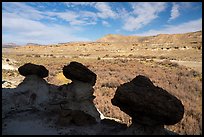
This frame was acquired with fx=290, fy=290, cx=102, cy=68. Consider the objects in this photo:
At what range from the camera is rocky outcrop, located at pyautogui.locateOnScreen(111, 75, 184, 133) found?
11273 mm

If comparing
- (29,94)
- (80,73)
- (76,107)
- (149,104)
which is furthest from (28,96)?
(149,104)

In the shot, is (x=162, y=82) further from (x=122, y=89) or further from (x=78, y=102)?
(x=122, y=89)

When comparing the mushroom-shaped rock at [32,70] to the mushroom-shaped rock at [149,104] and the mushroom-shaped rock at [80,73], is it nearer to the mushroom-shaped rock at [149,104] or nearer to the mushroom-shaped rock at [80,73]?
the mushroom-shaped rock at [80,73]

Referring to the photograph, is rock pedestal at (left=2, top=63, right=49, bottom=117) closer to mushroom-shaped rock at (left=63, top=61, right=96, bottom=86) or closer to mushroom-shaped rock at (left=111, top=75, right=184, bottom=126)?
mushroom-shaped rock at (left=63, top=61, right=96, bottom=86)

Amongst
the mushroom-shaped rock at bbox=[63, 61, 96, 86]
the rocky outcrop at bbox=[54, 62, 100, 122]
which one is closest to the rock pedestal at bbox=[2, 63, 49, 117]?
the rocky outcrop at bbox=[54, 62, 100, 122]

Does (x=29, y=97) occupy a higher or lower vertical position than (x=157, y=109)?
lower

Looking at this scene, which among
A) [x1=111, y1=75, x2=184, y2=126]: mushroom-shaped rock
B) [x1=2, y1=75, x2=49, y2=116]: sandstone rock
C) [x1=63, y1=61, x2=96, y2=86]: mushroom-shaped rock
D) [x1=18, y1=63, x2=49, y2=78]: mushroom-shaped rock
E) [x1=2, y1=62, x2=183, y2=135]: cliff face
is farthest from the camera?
[x1=18, y1=63, x2=49, y2=78]: mushroom-shaped rock

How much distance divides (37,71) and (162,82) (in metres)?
13.3

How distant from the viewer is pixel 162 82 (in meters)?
27.4

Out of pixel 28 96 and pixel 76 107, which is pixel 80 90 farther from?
pixel 28 96

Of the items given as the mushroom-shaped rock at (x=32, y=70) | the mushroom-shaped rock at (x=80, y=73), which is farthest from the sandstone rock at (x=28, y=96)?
the mushroom-shaped rock at (x=80, y=73)

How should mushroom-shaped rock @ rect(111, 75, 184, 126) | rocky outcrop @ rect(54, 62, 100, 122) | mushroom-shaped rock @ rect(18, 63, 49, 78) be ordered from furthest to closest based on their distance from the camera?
mushroom-shaped rock @ rect(18, 63, 49, 78)
rocky outcrop @ rect(54, 62, 100, 122)
mushroom-shaped rock @ rect(111, 75, 184, 126)

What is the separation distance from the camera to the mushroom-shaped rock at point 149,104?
37.0ft

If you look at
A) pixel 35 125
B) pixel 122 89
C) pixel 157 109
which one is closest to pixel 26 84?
pixel 35 125
